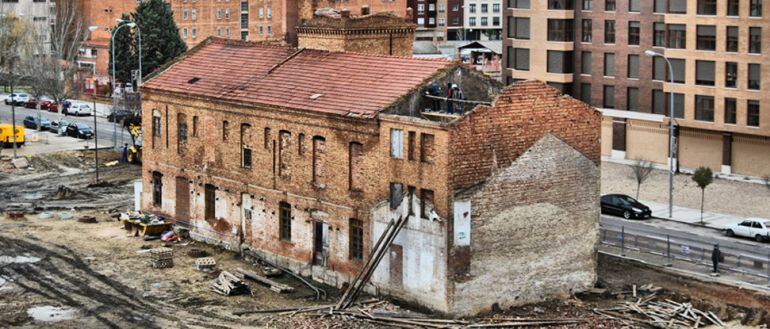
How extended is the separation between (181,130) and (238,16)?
8031cm

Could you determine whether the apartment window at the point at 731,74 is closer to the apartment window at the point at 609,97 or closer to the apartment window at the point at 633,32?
the apartment window at the point at 633,32

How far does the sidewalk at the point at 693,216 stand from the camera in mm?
75562

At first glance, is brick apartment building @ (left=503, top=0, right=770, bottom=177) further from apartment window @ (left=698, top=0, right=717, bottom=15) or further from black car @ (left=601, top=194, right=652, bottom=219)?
black car @ (left=601, top=194, right=652, bottom=219)

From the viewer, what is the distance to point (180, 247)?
69375mm

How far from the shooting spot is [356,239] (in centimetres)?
6025

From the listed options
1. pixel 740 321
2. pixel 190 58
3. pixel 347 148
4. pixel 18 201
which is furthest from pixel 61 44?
pixel 740 321

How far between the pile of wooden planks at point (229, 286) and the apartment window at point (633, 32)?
4278 cm

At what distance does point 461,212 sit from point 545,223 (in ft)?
15.3

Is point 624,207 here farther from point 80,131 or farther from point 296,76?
point 80,131

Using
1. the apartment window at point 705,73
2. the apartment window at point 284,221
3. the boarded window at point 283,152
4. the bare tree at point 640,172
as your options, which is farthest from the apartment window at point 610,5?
the apartment window at point 284,221

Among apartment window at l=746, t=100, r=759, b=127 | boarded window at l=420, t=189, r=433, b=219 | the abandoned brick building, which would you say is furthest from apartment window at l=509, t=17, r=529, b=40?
boarded window at l=420, t=189, r=433, b=219

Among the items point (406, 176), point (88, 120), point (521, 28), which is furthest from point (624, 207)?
point (88, 120)

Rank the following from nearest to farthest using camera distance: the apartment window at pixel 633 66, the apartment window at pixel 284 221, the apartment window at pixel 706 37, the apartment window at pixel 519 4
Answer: the apartment window at pixel 284 221 → the apartment window at pixel 706 37 → the apartment window at pixel 633 66 → the apartment window at pixel 519 4

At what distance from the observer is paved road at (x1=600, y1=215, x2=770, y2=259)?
6800cm
